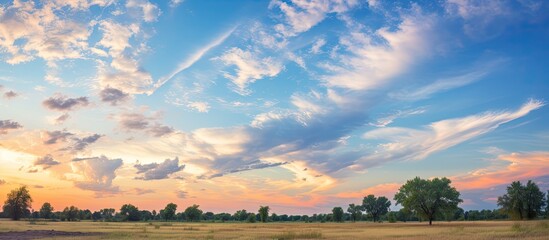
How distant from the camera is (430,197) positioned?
334ft

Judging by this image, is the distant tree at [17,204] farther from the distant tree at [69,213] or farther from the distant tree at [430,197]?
the distant tree at [430,197]

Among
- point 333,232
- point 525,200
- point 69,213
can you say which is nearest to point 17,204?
point 69,213

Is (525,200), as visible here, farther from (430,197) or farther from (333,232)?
(333,232)

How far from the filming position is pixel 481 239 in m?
36.7

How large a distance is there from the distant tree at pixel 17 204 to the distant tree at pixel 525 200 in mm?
186608

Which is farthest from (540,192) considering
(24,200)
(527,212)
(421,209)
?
(24,200)

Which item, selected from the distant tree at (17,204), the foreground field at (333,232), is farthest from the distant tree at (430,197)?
the distant tree at (17,204)

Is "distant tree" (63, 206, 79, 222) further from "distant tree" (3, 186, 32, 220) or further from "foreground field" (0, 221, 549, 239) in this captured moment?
"foreground field" (0, 221, 549, 239)

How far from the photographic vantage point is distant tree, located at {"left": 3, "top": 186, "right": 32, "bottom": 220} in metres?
170

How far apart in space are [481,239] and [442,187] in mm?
71977

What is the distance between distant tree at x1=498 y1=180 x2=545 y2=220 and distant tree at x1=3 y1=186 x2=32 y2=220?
612 ft

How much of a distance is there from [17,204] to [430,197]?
165 metres

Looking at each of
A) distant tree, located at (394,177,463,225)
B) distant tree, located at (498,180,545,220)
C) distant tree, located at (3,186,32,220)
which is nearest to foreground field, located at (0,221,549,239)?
distant tree, located at (394,177,463,225)

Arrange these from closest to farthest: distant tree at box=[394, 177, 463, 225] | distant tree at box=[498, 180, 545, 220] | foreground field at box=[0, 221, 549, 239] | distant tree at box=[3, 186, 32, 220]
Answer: foreground field at box=[0, 221, 549, 239], distant tree at box=[394, 177, 463, 225], distant tree at box=[498, 180, 545, 220], distant tree at box=[3, 186, 32, 220]
